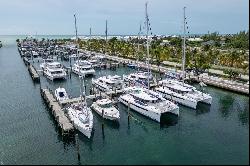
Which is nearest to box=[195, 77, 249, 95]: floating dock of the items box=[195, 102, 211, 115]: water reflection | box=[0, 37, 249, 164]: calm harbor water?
box=[0, 37, 249, 164]: calm harbor water

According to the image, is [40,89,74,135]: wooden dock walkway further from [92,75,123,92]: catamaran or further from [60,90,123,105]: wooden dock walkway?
[92,75,123,92]: catamaran

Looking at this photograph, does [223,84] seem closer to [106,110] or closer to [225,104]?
[225,104]

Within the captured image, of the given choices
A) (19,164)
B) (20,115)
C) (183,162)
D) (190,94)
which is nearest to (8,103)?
(20,115)

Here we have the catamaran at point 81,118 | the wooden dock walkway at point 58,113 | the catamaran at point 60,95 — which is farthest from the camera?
the catamaran at point 60,95

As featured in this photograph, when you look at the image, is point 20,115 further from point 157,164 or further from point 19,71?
point 19,71

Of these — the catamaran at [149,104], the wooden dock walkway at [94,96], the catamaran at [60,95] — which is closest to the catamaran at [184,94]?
the catamaran at [149,104]

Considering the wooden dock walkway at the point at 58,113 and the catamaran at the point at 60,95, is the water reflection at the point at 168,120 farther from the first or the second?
the catamaran at the point at 60,95
